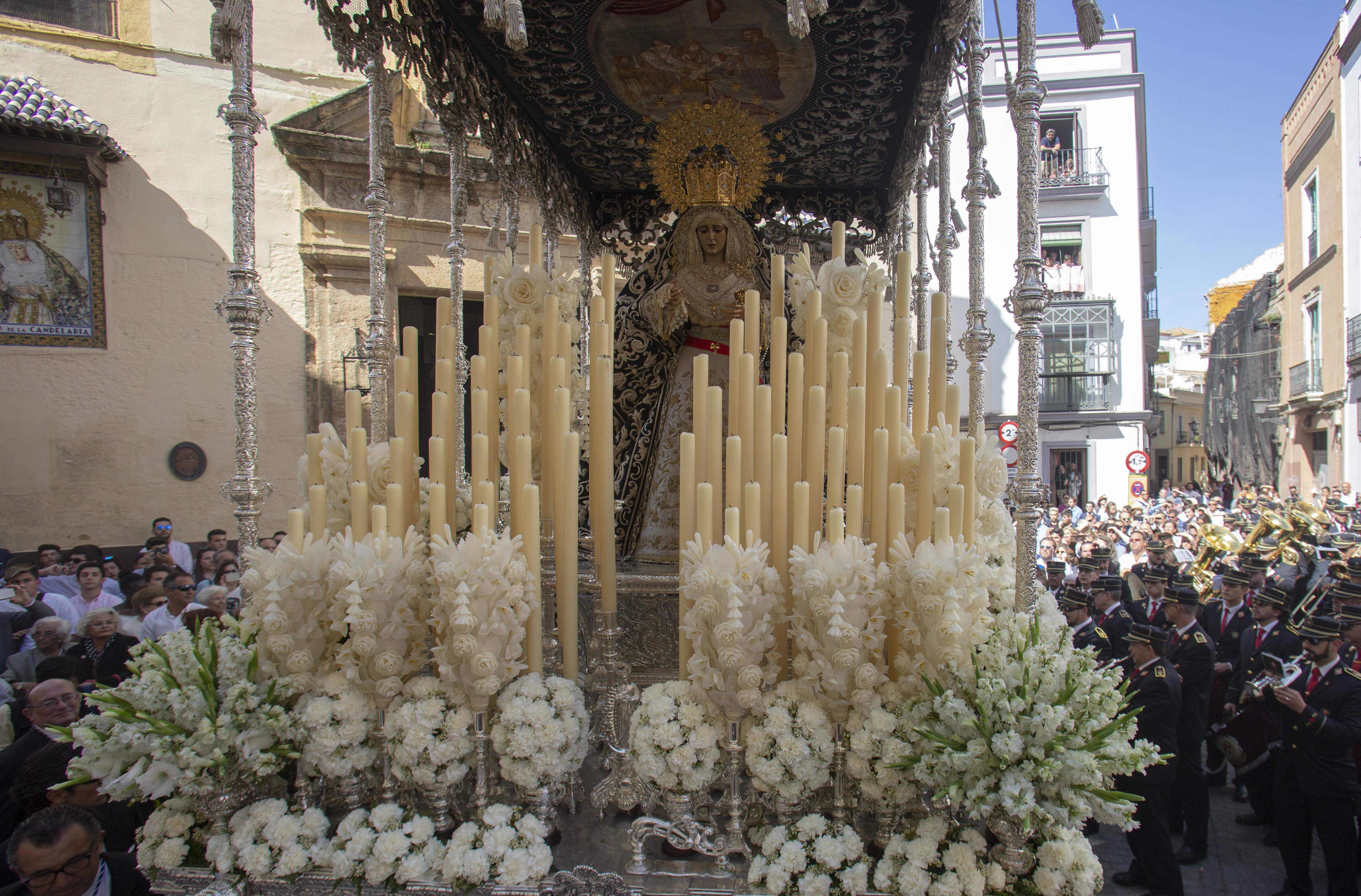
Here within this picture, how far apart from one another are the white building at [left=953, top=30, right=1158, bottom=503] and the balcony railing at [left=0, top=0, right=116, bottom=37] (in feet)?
55.0

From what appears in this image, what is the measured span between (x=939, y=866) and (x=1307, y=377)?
24.2m

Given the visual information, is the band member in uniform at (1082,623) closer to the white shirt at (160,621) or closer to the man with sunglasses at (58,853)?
the man with sunglasses at (58,853)

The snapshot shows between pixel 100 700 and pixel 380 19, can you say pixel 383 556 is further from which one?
pixel 380 19

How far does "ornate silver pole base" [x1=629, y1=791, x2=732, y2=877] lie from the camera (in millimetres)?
2266

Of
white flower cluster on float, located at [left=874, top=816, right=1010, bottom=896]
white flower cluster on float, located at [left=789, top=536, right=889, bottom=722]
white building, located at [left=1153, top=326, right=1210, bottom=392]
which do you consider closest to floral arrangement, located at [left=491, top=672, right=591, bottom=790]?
white flower cluster on float, located at [left=789, top=536, right=889, bottom=722]

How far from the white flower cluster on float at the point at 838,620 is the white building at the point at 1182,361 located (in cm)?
3874

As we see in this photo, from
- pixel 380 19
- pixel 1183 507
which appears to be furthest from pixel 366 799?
pixel 1183 507

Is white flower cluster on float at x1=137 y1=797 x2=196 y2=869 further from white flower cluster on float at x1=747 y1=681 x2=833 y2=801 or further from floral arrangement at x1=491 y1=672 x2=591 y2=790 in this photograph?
white flower cluster on float at x1=747 y1=681 x2=833 y2=801

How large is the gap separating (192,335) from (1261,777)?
1291 cm

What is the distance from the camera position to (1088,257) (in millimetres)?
19109

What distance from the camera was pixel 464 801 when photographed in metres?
2.52

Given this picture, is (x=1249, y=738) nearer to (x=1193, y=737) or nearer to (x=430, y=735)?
(x=1193, y=737)

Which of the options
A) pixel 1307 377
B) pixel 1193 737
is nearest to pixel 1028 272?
pixel 1193 737

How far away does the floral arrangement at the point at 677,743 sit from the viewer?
224cm
